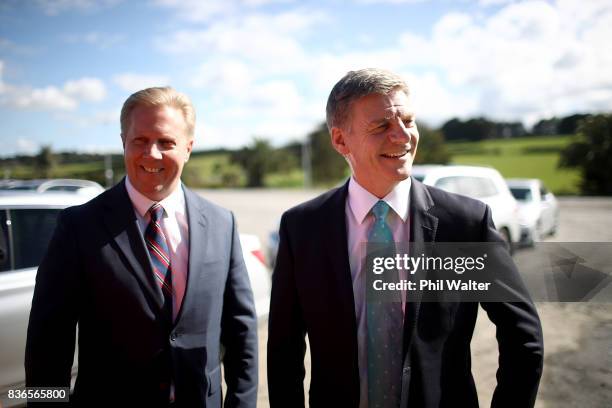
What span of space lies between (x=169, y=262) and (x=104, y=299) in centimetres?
26

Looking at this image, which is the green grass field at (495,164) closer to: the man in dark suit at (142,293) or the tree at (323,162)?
the tree at (323,162)

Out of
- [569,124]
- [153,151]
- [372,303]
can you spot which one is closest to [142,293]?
→ [153,151]

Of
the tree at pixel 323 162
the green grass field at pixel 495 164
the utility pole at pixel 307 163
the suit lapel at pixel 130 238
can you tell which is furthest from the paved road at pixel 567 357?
the tree at pixel 323 162

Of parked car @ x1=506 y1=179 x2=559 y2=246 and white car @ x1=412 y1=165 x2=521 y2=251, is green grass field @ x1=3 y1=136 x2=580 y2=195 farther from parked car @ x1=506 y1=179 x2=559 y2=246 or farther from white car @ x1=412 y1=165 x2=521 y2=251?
white car @ x1=412 y1=165 x2=521 y2=251

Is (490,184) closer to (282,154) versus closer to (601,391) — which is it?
(601,391)

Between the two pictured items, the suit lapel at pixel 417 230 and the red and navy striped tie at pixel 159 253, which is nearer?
the suit lapel at pixel 417 230

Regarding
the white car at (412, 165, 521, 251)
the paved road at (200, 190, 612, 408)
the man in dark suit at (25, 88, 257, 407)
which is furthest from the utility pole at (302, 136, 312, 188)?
the man in dark suit at (25, 88, 257, 407)

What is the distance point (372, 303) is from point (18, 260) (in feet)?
8.36

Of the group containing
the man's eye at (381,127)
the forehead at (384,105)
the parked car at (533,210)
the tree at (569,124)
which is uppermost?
the tree at (569,124)

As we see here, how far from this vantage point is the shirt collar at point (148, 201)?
170 centimetres

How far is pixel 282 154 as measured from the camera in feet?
179

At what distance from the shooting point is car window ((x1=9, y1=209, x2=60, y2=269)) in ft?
9.30

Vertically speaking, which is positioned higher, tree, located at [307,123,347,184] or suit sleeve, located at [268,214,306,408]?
tree, located at [307,123,347,184]

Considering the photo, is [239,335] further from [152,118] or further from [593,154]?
[593,154]
